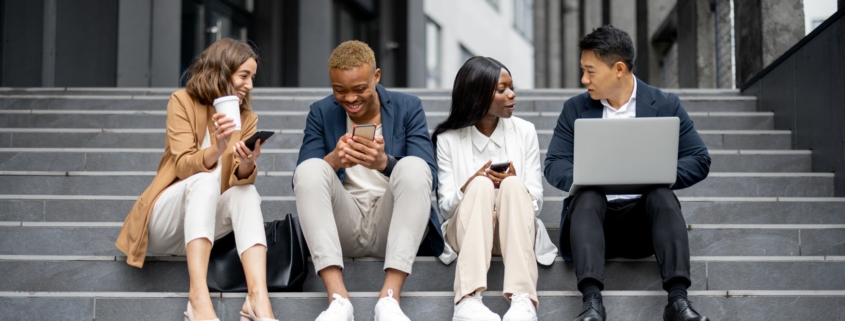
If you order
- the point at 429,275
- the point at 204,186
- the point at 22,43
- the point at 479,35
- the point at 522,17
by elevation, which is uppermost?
the point at 522,17

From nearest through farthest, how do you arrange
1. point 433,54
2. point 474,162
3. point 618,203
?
point 618,203 → point 474,162 → point 433,54

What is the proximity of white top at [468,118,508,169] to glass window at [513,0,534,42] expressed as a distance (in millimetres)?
30753

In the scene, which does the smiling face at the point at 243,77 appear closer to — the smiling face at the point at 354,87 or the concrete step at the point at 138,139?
the smiling face at the point at 354,87

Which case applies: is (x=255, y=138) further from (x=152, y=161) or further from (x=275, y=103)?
(x=275, y=103)

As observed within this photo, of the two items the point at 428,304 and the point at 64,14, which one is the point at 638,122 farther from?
the point at 64,14

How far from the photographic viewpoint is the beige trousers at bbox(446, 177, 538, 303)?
3387mm

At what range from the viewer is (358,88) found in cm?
374

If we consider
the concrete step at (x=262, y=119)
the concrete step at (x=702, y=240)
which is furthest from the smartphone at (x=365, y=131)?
the concrete step at (x=262, y=119)

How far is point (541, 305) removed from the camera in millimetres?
3529

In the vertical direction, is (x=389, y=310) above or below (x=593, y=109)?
below

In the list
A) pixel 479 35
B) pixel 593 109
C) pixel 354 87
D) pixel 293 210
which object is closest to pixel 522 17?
pixel 479 35

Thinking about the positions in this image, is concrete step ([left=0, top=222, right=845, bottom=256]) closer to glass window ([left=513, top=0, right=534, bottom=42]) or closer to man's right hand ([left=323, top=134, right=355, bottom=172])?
man's right hand ([left=323, top=134, right=355, bottom=172])

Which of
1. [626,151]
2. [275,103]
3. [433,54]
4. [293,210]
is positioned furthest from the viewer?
[433,54]

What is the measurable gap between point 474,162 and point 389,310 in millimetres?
924
